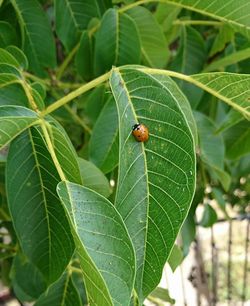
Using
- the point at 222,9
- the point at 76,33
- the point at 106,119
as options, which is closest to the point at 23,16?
the point at 76,33

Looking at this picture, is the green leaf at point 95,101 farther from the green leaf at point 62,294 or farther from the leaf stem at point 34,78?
the green leaf at point 62,294

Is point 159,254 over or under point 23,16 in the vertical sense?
under

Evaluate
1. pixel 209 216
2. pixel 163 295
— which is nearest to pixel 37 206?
pixel 163 295

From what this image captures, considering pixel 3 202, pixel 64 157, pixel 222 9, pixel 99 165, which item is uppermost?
pixel 222 9

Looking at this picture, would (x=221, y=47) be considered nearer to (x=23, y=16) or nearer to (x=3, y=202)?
(x=23, y=16)

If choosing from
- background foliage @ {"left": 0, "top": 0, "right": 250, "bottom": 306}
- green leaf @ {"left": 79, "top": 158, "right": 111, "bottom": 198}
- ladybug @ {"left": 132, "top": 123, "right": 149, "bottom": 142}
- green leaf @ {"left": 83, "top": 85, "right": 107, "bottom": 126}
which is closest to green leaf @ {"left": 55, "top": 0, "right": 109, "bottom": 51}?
background foliage @ {"left": 0, "top": 0, "right": 250, "bottom": 306}

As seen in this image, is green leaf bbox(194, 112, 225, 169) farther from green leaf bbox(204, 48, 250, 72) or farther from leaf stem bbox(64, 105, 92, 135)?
leaf stem bbox(64, 105, 92, 135)
